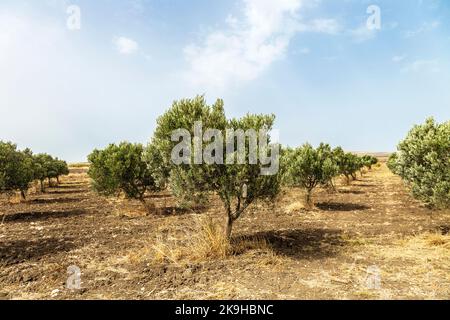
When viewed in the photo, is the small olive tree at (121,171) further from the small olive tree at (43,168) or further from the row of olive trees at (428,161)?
the small olive tree at (43,168)

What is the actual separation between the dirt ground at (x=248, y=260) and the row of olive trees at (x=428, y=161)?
5.79ft

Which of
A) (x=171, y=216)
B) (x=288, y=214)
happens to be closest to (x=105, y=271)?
(x=171, y=216)

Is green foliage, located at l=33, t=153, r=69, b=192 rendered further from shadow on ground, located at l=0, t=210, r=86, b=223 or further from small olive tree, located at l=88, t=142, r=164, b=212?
small olive tree, located at l=88, t=142, r=164, b=212

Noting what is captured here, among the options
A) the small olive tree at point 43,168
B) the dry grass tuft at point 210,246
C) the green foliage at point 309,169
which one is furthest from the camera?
the small olive tree at point 43,168

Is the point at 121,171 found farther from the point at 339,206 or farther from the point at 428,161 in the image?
the point at 428,161

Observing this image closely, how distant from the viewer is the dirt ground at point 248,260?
9.65m

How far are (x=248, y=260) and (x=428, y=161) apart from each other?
919 cm

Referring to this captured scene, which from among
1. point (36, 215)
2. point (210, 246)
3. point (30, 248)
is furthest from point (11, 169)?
point (210, 246)

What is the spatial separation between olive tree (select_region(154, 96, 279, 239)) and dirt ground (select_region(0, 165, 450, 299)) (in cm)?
180

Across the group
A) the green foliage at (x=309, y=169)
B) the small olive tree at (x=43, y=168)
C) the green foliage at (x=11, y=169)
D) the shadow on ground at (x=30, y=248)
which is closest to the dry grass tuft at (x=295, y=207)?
the green foliage at (x=309, y=169)

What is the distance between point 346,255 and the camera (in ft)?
41.8

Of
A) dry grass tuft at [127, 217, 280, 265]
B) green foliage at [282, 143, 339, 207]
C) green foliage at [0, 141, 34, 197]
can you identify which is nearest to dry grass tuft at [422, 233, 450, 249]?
dry grass tuft at [127, 217, 280, 265]

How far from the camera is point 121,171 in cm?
2431
